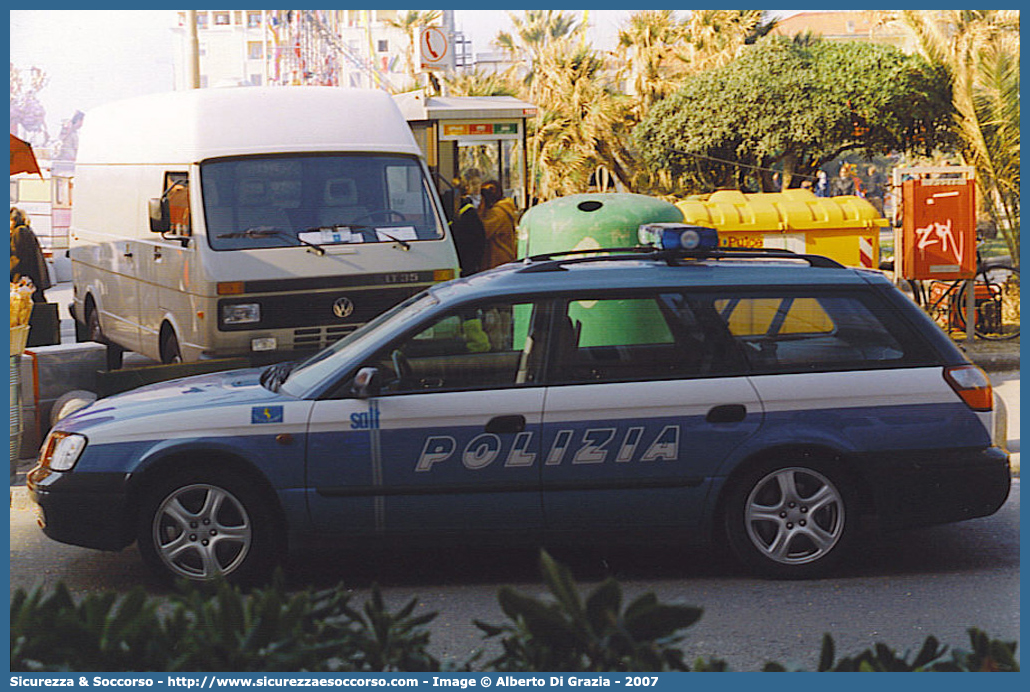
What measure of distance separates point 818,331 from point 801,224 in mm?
7052

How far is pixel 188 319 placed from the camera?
10.2 meters

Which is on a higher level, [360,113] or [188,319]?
[360,113]

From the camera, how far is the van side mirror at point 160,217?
10117 millimetres

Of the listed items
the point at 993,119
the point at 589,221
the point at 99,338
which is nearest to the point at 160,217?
Result: the point at 99,338

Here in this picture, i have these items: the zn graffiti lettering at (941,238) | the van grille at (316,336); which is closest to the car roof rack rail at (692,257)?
the van grille at (316,336)

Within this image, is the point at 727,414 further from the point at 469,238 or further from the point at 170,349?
the point at 469,238

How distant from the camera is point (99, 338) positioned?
12922 mm

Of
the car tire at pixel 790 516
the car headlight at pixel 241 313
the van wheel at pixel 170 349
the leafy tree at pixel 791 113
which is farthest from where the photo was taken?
the leafy tree at pixel 791 113

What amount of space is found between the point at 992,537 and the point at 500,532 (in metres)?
2.59

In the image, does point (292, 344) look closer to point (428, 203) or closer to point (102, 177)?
point (428, 203)

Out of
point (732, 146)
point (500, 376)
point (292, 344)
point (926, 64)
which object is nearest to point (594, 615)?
point (500, 376)

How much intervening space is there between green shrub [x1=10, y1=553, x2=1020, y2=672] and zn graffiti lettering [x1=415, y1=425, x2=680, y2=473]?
293 centimetres

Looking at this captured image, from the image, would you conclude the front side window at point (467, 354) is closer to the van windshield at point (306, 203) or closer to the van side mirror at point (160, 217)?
the van windshield at point (306, 203)

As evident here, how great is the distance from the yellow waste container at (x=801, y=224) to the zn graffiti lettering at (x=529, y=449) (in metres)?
7.12
